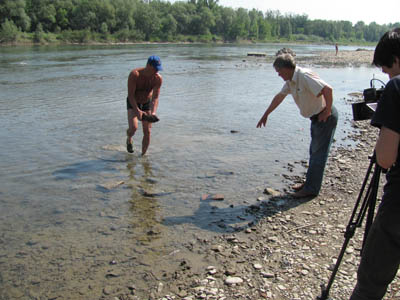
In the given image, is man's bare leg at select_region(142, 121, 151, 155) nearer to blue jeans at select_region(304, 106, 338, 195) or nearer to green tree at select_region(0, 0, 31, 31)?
blue jeans at select_region(304, 106, 338, 195)

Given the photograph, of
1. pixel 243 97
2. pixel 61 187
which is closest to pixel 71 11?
pixel 243 97

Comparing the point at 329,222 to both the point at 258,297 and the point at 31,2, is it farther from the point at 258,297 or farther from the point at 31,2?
the point at 31,2

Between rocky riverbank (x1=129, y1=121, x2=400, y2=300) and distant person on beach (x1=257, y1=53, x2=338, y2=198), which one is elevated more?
distant person on beach (x1=257, y1=53, x2=338, y2=198)

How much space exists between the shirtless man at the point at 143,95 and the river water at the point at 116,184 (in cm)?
92

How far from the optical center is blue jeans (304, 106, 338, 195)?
18.2 ft

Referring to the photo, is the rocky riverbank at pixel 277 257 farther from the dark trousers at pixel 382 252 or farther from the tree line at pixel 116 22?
the tree line at pixel 116 22

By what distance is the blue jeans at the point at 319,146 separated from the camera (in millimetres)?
5543

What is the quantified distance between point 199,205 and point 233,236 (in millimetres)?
1151

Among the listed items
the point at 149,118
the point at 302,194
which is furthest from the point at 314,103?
the point at 149,118

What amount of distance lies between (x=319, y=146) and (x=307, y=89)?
98 centimetres

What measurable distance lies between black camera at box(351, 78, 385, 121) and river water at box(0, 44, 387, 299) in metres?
2.46

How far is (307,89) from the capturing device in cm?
531

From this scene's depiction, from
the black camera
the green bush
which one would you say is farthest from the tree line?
the black camera

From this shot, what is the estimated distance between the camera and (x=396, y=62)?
243cm
